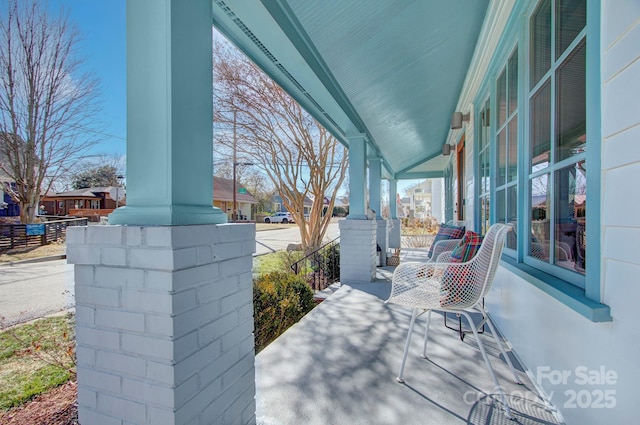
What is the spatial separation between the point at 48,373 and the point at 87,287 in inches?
79.1

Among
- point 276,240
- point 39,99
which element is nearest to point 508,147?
point 276,240

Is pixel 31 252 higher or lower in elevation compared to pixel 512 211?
lower

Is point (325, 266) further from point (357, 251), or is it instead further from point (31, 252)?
point (31, 252)

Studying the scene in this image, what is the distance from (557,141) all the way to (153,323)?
2092 millimetres

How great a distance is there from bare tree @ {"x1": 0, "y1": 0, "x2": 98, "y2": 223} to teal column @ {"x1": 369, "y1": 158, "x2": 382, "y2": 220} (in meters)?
9.21

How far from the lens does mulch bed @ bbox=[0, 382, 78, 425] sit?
68.7 inches

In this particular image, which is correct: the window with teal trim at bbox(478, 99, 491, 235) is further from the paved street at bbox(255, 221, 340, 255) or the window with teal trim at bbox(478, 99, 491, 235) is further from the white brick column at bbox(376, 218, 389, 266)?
the paved street at bbox(255, 221, 340, 255)

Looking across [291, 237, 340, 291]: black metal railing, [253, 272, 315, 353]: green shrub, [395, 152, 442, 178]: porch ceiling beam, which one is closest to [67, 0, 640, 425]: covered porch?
[253, 272, 315, 353]: green shrub

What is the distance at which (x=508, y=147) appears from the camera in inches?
107

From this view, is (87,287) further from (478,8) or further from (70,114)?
(70,114)

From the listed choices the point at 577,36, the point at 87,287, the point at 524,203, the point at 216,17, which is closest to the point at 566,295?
the point at 524,203

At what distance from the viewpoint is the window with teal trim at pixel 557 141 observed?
148 cm

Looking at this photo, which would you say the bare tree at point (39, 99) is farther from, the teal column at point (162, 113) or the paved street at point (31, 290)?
the teal column at point (162, 113)

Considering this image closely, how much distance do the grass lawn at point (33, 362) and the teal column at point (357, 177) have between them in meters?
3.58
